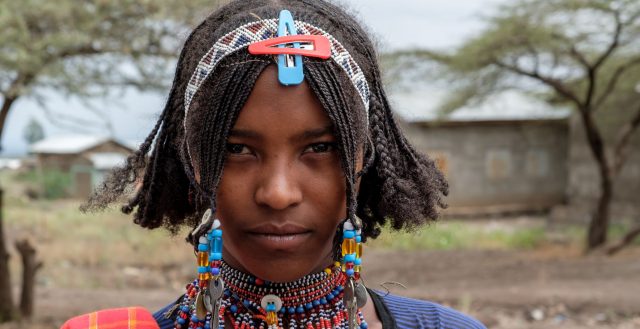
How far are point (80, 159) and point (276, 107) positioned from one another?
25251mm

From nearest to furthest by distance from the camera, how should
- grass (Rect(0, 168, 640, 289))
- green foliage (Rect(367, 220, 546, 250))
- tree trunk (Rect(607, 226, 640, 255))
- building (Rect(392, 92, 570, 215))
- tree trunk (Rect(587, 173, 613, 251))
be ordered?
grass (Rect(0, 168, 640, 289)) → tree trunk (Rect(607, 226, 640, 255)) → tree trunk (Rect(587, 173, 613, 251)) → green foliage (Rect(367, 220, 546, 250)) → building (Rect(392, 92, 570, 215))

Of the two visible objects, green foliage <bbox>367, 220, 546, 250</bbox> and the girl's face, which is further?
green foliage <bbox>367, 220, 546, 250</bbox>

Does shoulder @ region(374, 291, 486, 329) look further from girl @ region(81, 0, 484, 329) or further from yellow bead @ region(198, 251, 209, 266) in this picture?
yellow bead @ region(198, 251, 209, 266)

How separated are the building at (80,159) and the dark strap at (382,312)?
21.5 metres

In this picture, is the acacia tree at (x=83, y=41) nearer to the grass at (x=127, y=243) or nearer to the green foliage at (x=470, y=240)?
the grass at (x=127, y=243)

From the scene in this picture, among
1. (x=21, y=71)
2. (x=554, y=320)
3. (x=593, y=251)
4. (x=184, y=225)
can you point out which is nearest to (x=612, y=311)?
(x=554, y=320)

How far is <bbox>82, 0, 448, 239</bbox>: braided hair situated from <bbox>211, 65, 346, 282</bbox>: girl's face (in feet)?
0.08

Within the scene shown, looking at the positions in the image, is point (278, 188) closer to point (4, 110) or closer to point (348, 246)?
point (348, 246)

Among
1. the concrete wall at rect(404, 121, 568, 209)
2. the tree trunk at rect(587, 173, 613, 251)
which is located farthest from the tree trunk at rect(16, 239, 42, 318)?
the concrete wall at rect(404, 121, 568, 209)

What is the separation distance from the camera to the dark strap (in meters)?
1.59

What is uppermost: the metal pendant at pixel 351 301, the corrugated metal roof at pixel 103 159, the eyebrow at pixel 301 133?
the eyebrow at pixel 301 133

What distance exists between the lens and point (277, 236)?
1384mm

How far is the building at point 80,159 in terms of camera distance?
24062 millimetres

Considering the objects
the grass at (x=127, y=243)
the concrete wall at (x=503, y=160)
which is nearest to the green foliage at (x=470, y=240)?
the grass at (x=127, y=243)
